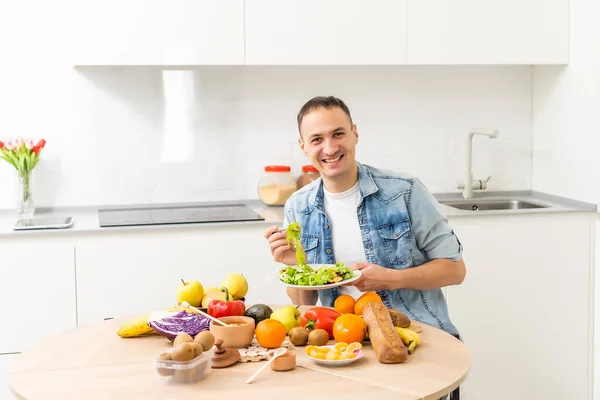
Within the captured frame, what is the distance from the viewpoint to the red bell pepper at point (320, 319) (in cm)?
219

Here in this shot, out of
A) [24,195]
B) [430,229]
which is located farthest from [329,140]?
[24,195]

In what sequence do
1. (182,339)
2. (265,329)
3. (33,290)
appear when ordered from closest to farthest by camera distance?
(182,339) → (265,329) → (33,290)

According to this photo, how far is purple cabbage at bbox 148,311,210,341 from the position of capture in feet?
7.04

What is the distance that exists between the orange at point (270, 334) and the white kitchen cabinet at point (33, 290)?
5.14 feet

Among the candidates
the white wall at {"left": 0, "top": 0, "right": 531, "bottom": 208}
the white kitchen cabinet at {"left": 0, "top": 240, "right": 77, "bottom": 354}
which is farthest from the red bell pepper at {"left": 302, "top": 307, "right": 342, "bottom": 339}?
the white wall at {"left": 0, "top": 0, "right": 531, "bottom": 208}

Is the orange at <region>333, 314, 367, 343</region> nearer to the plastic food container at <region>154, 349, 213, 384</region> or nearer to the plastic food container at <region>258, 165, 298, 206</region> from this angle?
the plastic food container at <region>154, 349, 213, 384</region>

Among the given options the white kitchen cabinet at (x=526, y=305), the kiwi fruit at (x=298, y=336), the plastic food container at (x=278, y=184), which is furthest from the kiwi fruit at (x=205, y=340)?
the plastic food container at (x=278, y=184)

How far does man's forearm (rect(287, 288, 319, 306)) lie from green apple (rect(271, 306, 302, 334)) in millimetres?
500

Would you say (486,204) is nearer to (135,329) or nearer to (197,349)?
(135,329)

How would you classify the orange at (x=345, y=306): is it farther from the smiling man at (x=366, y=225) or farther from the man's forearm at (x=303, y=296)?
the man's forearm at (x=303, y=296)

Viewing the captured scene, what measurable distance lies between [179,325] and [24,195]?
1876 millimetres

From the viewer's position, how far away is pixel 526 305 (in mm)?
3770
